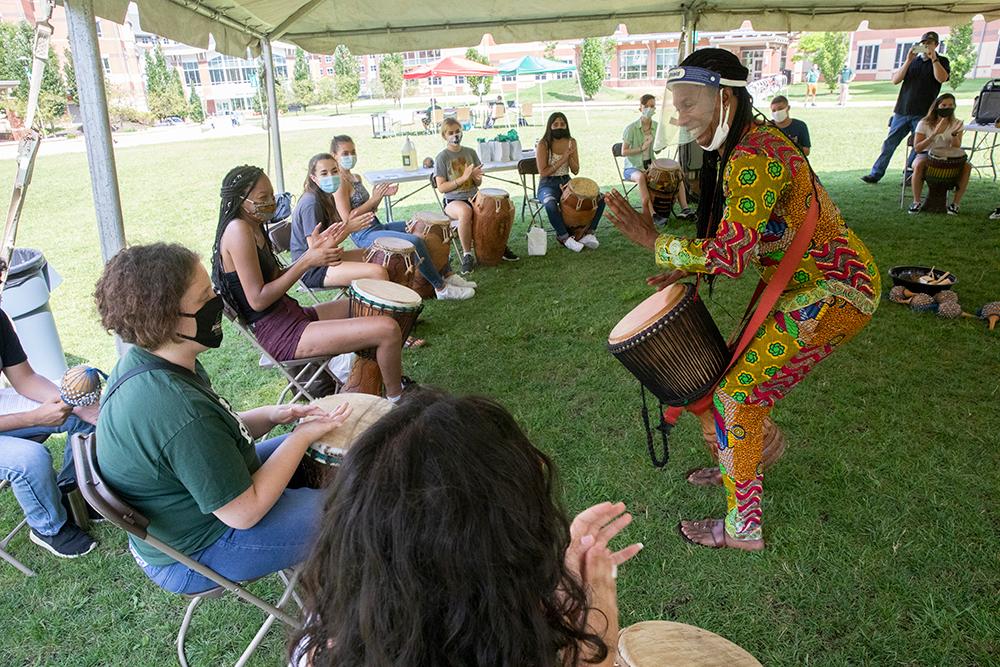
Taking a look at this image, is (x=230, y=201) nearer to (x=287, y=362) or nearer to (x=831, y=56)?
(x=287, y=362)

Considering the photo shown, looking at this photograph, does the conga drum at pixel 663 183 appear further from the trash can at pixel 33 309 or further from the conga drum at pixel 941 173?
the trash can at pixel 33 309

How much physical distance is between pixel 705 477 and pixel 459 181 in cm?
463

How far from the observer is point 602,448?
11.7ft

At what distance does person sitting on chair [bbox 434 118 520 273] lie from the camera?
273 inches

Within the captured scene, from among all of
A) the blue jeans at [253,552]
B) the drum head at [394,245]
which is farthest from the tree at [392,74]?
the blue jeans at [253,552]

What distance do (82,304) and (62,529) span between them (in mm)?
4159

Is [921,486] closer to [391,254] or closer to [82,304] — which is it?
[391,254]

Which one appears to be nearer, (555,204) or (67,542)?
(67,542)

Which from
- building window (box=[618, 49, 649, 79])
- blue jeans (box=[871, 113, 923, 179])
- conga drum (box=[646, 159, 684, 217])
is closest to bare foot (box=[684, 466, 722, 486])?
conga drum (box=[646, 159, 684, 217])

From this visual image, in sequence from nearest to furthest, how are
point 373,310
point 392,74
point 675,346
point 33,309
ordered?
1. point 675,346
2. point 373,310
3. point 33,309
4. point 392,74

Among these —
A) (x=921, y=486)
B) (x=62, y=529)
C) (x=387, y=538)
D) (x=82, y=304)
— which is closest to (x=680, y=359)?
(x=921, y=486)

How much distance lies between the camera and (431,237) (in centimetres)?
609

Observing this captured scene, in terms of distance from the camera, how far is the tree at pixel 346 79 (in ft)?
137

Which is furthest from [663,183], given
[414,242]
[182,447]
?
[182,447]
